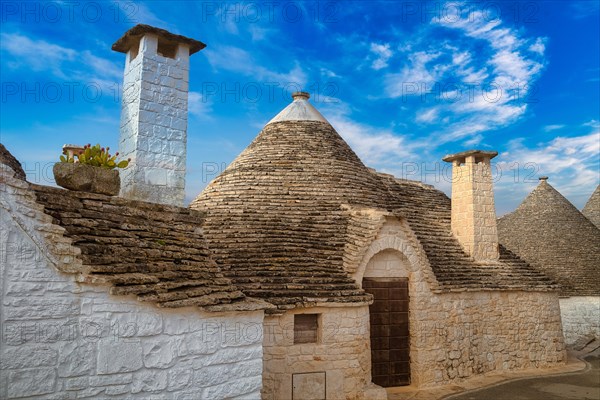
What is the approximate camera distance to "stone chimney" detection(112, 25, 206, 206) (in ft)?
21.7

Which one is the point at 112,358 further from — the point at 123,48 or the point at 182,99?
the point at 123,48

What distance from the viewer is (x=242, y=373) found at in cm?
559

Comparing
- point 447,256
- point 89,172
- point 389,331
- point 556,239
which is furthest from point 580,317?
point 89,172

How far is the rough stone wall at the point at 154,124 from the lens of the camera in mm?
6609

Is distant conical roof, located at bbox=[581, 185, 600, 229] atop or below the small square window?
atop

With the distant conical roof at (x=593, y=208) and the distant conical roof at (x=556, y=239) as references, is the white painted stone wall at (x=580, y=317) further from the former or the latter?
the distant conical roof at (x=593, y=208)

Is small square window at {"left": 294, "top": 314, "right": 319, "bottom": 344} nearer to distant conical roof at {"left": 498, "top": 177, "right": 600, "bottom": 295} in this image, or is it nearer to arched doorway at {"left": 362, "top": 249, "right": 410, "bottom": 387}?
arched doorway at {"left": 362, "top": 249, "right": 410, "bottom": 387}

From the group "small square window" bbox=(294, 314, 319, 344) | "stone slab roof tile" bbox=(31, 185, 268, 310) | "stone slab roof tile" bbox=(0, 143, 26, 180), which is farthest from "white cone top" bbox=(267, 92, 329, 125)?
"stone slab roof tile" bbox=(31, 185, 268, 310)

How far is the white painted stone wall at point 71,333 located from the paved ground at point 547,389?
829 centimetres

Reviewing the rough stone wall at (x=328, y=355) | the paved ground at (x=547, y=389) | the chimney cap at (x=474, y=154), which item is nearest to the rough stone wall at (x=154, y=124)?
the rough stone wall at (x=328, y=355)

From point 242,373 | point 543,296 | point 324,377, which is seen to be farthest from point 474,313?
point 242,373

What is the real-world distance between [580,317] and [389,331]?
465 inches

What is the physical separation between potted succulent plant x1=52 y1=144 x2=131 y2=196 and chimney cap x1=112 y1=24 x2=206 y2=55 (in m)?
2.13

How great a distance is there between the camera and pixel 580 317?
62.4ft
